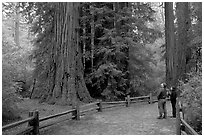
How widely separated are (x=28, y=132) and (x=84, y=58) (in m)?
11.3

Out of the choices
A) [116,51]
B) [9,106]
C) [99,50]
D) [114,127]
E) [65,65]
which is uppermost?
[99,50]

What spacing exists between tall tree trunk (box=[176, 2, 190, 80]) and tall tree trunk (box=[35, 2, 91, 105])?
8.49m

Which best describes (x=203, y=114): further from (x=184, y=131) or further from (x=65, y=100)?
(x=65, y=100)

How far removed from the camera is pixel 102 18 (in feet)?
62.6

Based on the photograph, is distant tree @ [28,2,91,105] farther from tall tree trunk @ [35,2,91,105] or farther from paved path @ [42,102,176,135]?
paved path @ [42,102,176,135]

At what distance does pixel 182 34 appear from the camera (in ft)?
67.8

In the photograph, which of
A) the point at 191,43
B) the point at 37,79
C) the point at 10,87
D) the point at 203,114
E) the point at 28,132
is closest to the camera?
the point at 203,114

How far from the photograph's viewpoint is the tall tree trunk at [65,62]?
48.7ft

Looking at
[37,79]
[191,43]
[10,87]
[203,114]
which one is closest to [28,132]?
[10,87]

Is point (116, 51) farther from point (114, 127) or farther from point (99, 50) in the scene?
point (114, 127)

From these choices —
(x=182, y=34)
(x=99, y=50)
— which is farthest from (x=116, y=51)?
(x=182, y=34)

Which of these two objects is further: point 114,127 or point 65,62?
point 65,62

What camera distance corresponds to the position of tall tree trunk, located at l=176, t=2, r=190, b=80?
2034cm

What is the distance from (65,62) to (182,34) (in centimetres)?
1035
